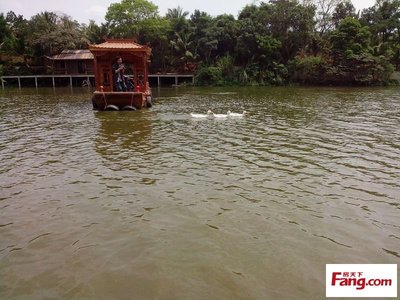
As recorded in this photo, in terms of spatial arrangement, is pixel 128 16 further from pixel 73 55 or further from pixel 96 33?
pixel 73 55

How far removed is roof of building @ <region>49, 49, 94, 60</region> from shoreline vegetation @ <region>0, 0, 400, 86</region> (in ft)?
3.25

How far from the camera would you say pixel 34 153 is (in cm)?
1061

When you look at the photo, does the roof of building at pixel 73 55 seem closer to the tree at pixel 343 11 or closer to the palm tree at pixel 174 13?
the palm tree at pixel 174 13

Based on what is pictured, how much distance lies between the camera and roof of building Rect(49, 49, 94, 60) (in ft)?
151

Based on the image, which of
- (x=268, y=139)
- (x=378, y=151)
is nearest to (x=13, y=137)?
(x=268, y=139)

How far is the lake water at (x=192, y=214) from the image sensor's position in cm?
440

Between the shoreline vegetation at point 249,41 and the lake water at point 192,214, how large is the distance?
33.2 metres

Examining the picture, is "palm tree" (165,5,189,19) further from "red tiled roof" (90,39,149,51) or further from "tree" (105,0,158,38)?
"red tiled roof" (90,39,149,51)

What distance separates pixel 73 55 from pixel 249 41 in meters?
23.2

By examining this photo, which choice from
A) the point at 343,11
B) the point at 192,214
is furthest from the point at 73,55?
the point at 192,214

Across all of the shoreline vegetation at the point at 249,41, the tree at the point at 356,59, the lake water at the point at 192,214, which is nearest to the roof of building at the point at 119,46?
the lake water at the point at 192,214

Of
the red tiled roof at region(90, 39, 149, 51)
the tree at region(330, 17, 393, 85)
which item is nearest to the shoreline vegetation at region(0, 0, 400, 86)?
the tree at region(330, 17, 393, 85)

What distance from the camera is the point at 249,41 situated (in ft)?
152

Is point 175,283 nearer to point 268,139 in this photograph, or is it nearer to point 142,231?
point 142,231
